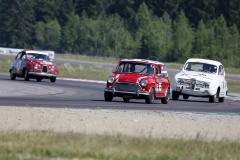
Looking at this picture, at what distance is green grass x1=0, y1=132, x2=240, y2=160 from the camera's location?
15766 mm

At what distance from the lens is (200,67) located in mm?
39625

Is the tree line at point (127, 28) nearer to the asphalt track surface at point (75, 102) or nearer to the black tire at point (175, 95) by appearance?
the asphalt track surface at point (75, 102)

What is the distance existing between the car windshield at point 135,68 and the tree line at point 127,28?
6644cm

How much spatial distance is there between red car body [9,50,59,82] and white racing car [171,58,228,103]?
10.2 meters

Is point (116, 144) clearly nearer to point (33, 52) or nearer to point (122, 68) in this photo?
point (122, 68)

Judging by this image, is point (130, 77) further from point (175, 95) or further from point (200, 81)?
point (175, 95)

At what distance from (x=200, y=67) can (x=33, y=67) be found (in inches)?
421

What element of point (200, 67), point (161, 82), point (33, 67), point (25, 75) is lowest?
point (25, 75)

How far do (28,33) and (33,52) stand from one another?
79.3 meters

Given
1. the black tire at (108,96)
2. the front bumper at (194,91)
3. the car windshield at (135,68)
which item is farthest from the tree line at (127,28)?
the black tire at (108,96)

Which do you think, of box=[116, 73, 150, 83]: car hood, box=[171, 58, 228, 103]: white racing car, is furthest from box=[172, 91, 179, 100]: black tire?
box=[116, 73, 150, 83]: car hood

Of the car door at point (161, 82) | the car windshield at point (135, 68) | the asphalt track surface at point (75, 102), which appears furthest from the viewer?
the car door at point (161, 82)

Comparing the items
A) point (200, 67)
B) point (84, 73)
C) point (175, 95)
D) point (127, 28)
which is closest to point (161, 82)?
point (175, 95)

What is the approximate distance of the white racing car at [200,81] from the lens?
125 feet
